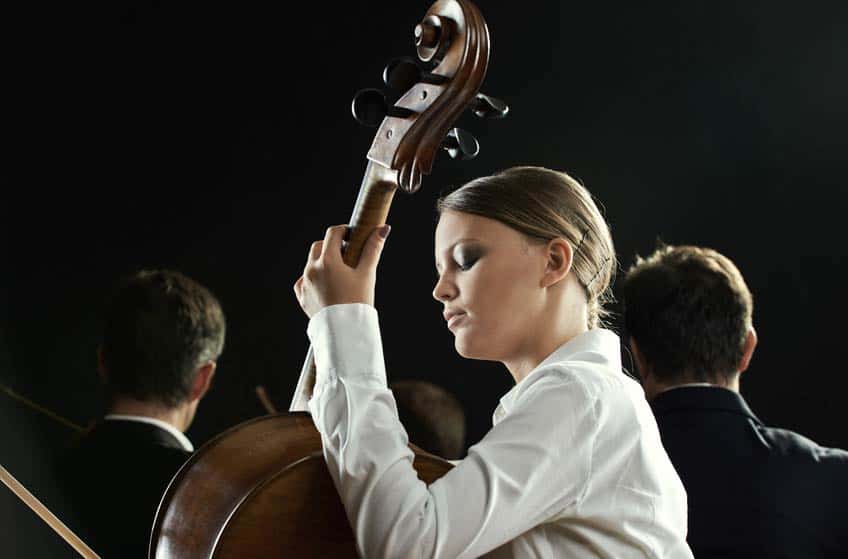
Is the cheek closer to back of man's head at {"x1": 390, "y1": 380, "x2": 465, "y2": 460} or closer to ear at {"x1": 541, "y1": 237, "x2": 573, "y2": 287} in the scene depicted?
ear at {"x1": 541, "y1": 237, "x2": 573, "y2": 287}

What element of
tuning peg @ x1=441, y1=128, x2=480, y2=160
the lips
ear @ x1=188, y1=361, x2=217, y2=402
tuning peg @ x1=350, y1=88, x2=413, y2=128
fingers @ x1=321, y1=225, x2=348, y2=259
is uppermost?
tuning peg @ x1=350, y1=88, x2=413, y2=128

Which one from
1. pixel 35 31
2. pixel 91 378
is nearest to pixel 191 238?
pixel 91 378

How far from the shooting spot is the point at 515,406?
52.1 inches

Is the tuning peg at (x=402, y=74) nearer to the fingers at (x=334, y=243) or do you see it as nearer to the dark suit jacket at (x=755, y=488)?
the fingers at (x=334, y=243)

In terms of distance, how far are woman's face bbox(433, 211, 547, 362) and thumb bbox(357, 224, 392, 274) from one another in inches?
3.3

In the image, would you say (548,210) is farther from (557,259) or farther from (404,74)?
(404,74)

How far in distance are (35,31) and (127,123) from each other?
0.43 m

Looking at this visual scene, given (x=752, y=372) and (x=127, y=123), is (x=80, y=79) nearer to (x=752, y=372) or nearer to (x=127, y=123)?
(x=127, y=123)

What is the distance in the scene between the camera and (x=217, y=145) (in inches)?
165

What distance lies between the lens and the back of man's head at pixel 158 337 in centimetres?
231

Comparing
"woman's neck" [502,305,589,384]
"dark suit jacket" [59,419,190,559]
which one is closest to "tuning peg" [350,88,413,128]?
"woman's neck" [502,305,589,384]

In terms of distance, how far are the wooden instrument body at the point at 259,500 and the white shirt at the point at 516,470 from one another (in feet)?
0.19

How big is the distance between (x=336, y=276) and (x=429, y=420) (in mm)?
1525

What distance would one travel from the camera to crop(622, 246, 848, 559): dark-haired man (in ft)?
6.64
